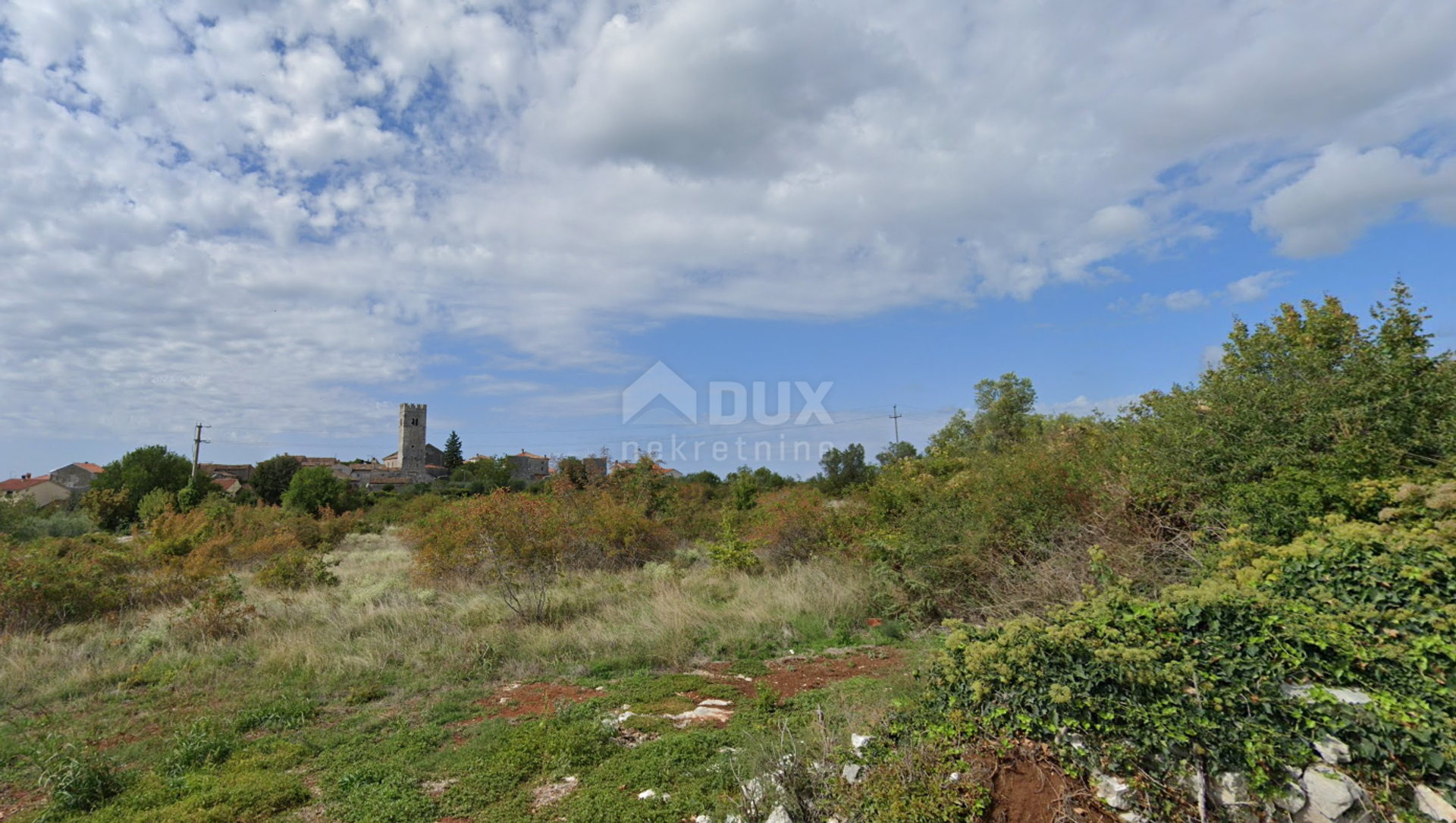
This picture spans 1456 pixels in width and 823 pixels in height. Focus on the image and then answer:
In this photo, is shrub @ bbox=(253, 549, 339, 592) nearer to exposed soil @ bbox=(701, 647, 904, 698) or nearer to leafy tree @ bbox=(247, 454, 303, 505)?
exposed soil @ bbox=(701, 647, 904, 698)

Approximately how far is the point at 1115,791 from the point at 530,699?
15.7ft

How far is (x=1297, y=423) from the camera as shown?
19.6ft

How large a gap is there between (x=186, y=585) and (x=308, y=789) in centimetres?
860

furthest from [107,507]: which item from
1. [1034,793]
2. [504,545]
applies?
[1034,793]

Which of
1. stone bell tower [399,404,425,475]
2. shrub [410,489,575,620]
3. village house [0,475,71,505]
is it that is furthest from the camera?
stone bell tower [399,404,425,475]

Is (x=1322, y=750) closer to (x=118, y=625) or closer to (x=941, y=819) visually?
(x=941, y=819)

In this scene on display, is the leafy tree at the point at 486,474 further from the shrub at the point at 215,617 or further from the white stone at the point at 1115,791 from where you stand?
the white stone at the point at 1115,791

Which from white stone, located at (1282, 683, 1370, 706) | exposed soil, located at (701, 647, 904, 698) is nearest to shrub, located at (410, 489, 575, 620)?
exposed soil, located at (701, 647, 904, 698)

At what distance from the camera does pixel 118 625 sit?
9.13 metres

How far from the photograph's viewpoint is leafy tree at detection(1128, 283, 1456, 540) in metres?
5.28

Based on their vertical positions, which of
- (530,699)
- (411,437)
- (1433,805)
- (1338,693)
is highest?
(411,437)

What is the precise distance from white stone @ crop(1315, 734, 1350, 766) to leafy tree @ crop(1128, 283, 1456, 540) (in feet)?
9.44

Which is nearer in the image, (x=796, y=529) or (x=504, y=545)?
A: (x=504, y=545)

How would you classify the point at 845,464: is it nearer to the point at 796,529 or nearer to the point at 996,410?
the point at 996,410
